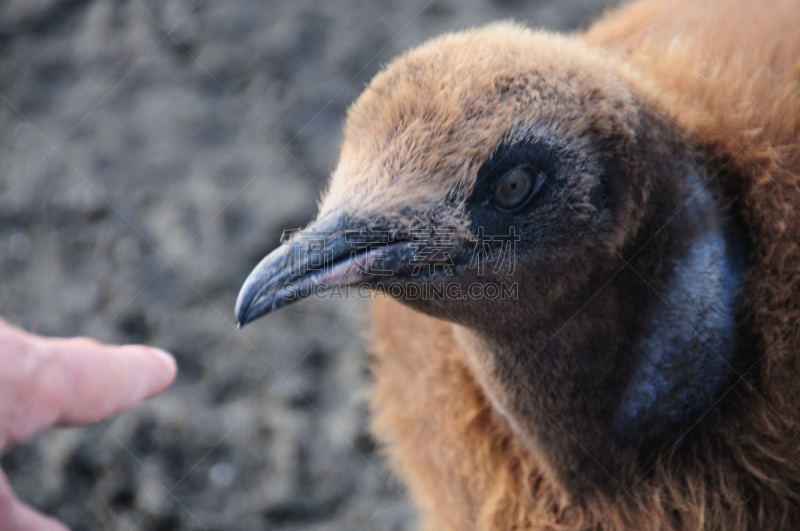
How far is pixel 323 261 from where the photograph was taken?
1222 mm

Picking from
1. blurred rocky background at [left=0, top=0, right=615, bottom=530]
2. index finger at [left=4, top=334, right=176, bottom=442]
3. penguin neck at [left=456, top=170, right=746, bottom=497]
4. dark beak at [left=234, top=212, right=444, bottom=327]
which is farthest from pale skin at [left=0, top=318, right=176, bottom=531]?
blurred rocky background at [left=0, top=0, right=615, bottom=530]

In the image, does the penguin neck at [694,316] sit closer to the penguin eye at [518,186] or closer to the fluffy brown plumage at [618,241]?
the fluffy brown plumage at [618,241]

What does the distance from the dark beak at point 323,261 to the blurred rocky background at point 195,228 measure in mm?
1370

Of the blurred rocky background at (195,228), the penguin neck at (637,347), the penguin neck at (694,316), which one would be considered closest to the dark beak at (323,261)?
the penguin neck at (637,347)

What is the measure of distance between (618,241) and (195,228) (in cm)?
194

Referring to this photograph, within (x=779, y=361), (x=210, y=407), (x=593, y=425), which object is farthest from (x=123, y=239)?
(x=779, y=361)

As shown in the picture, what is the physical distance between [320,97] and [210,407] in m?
1.37

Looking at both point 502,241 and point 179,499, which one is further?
point 179,499

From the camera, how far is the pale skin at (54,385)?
105 cm

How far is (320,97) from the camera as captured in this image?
3.12m

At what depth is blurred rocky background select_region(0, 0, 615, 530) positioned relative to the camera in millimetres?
2434

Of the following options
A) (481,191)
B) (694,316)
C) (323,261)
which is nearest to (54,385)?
(323,261)

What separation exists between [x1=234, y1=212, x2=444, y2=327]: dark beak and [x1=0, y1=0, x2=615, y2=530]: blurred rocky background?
1370 millimetres

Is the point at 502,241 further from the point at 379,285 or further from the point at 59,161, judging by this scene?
the point at 59,161
